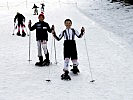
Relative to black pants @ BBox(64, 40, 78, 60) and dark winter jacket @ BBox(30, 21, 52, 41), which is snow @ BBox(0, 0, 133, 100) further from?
black pants @ BBox(64, 40, 78, 60)

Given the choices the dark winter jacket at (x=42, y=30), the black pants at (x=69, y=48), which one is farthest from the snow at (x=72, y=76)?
the black pants at (x=69, y=48)

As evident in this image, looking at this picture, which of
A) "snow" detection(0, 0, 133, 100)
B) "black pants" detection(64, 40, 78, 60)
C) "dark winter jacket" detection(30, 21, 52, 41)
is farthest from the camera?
"dark winter jacket" detection(30, 21, 52, 41)

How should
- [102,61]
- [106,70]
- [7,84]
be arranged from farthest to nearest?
[102,61]
[106,70]
[7,84]

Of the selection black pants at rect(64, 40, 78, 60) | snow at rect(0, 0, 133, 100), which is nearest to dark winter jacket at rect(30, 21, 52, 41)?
snow at rect(0, 0, 133, 100)

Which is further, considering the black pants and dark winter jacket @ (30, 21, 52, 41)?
dark winter jacket @ (30, 21, 52, 41)

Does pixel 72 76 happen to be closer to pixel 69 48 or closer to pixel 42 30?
pixel 69 48

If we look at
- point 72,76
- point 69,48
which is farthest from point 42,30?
point 72,76

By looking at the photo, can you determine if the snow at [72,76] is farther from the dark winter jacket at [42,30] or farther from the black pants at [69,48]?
the black pants at [69,48]

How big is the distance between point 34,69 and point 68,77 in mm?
1834

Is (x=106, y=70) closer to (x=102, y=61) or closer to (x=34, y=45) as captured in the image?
(x=102, y=61)

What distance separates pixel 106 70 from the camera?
10.4 metres

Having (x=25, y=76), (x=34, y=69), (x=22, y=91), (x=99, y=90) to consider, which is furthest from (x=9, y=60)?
(x=99, y=90)

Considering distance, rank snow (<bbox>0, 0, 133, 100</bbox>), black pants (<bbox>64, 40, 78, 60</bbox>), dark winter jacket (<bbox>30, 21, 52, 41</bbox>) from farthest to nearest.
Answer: dark winter jacket (<bbox>30, 21, 52, 41</bbox>), black pants (<bbox>64, 40, 78, 60</bbox>), snow (<bbox>0, 0, 133, 100</bbox>)

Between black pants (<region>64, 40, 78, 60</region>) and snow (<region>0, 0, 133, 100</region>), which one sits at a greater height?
black pants (<region>64, 40, 78, 60</region>)
